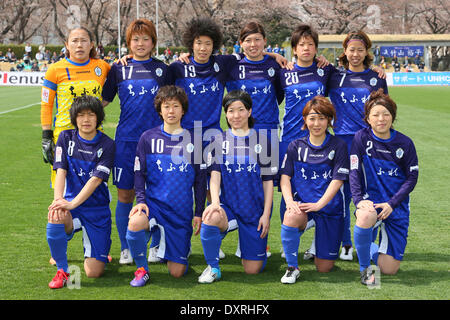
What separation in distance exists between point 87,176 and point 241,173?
1238 mm

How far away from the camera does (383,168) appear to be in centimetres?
482

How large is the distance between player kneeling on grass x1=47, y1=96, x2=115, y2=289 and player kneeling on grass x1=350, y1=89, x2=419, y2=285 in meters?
2.00

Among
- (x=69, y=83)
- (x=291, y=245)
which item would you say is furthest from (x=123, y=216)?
(x=291, y=245)

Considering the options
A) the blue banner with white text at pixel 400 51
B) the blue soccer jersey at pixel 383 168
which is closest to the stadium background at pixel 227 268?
the blue soccer jersey at pixel 383 168

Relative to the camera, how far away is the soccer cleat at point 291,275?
→ 455 centimetres

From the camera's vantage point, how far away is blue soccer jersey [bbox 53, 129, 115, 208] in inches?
188

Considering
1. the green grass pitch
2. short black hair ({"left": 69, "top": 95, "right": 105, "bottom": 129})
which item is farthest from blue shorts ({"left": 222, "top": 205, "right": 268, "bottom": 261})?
short black hair ({"left": 69, "top": 95, "right": 105, "bottom": 129})

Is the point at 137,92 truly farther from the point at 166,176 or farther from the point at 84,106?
the point at 166,176

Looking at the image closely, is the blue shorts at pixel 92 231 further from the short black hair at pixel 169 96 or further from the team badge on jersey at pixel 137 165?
the short black hair at pixel 169 96

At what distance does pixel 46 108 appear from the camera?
5.26 m

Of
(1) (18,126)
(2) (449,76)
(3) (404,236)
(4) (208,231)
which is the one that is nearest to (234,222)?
(4) (208,231)

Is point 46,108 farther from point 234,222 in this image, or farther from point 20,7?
point 20,7

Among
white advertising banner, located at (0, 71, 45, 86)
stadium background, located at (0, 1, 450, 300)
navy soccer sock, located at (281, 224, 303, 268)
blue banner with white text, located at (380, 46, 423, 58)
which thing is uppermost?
blue banner with white text, located at (380, 46, 423, 58)

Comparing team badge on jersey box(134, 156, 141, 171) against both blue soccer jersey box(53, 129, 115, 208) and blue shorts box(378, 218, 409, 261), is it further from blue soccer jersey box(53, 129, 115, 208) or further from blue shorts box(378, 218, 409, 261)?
blue shorts box(378, 218, 409, 261)
